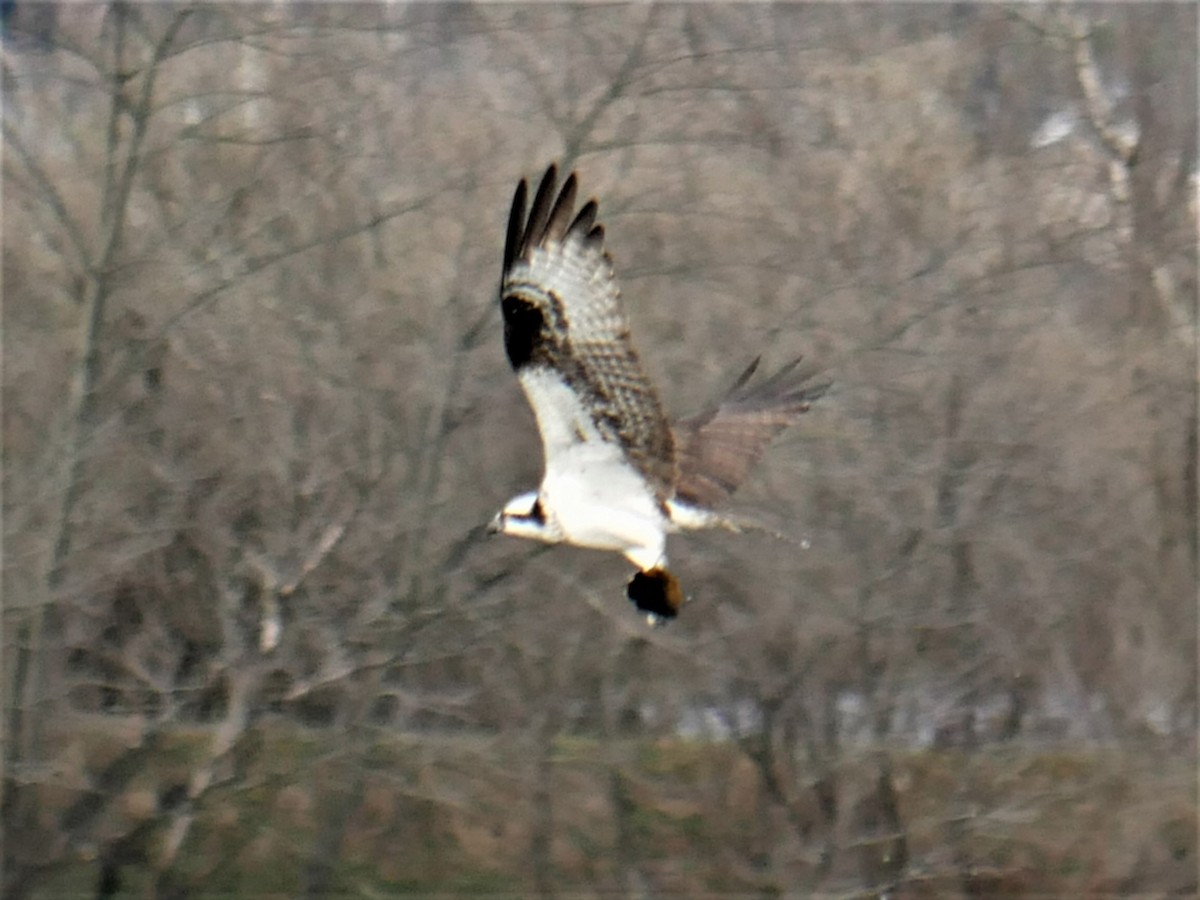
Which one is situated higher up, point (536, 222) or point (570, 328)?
point (536, 222)

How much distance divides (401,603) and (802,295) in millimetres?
2185

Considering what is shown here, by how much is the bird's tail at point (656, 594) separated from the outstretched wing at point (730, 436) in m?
0.29

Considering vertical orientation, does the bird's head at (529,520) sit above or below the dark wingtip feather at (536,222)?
below

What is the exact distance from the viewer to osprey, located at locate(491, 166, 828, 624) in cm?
410

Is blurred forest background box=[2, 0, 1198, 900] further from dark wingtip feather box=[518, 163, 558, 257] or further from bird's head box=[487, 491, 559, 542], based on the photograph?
dark wingtip feather box=[518, 163, 558, 257]

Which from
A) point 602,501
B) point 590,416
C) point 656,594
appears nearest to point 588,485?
point 602,501

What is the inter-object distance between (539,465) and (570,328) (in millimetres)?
3700

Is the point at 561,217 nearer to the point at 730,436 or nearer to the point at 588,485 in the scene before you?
the point at 588,485

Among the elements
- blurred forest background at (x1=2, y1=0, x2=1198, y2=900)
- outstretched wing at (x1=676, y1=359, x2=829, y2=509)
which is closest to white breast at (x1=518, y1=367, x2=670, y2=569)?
outstretched wing at (x1=676, y1=359, x2=829, y2=509)

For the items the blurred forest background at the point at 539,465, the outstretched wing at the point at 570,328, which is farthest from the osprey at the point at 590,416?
the blurred forest background at the point at 539,465

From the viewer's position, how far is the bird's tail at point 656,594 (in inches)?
173

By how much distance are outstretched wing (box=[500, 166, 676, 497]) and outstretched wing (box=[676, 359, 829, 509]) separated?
1.57 feet

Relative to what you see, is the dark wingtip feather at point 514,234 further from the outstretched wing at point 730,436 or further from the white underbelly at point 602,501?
the outstretched wing at point 730,436

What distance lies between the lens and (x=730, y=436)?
500 centimetres
